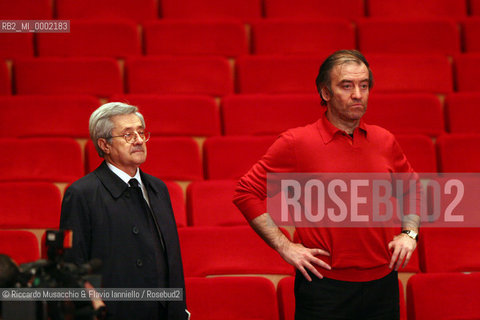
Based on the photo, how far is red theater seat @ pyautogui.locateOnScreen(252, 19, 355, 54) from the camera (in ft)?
A: 3.42

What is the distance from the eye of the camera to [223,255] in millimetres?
635

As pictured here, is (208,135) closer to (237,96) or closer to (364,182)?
(237,96)

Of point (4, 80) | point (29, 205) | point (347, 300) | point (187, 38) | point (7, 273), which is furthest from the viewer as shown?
point (187, 38)

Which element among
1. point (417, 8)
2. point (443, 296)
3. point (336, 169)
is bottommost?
point (443, 296)

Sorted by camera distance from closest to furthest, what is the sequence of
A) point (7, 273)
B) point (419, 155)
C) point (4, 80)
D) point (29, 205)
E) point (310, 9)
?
point (7, 273), point (29, 205), point (419, 155), point (4, 80), point (310, 9)

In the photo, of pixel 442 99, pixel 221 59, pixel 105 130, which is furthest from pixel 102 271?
pixel 442 99

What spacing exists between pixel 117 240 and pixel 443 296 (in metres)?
0.32

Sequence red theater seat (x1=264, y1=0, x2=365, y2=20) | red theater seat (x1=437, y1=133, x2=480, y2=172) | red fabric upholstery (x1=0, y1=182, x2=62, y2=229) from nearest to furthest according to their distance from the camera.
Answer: red fabric upholstery (x1=0, y1=182, x2=62, y2=229), red theater seat (x1=437, y1=133, x2=480, y2=172), red theater seat (x1=264, y1=0, x2=365, y2=20)

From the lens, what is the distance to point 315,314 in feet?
1.55

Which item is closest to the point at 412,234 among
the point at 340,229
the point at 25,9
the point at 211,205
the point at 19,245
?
the point at 340,229

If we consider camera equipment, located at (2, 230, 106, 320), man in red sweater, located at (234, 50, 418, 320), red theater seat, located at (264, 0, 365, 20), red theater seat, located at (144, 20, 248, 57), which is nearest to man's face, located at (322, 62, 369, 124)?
man in red sweater, located at (234, 50, 418, 320)

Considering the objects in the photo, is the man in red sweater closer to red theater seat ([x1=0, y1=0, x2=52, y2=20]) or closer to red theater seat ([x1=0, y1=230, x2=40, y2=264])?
red theater seat ([x1=0, y1=230, x2=40, y2=264])

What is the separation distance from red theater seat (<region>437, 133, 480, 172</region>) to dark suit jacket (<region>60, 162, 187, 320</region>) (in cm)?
45

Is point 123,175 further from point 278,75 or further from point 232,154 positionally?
point 278,75
